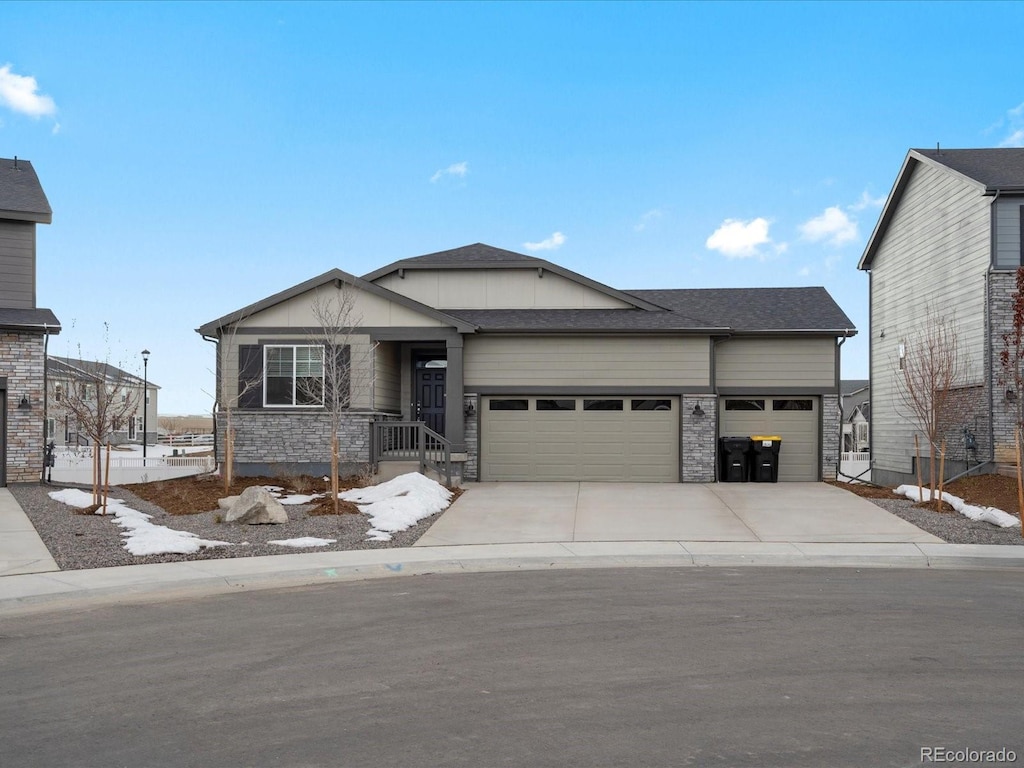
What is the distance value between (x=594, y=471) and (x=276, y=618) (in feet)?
43.1

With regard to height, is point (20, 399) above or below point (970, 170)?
below

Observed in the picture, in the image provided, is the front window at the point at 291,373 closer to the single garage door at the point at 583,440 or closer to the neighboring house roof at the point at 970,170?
the single garage door at the point at 583,440

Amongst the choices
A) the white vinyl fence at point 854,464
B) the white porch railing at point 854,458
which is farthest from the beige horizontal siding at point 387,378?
the white porch railing at point 854,458

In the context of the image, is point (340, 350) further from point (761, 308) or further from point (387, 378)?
point (761, 308)

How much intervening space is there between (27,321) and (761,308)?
1747 cm

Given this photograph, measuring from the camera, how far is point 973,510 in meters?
14.8

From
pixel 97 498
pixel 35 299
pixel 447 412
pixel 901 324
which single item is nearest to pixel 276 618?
pixel 97 498

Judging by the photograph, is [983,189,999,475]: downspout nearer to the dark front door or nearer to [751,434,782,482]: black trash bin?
[751,434,782,482]: black trash bin

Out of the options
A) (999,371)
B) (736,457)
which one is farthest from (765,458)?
(999,371)

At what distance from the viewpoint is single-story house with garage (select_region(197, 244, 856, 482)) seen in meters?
20.0

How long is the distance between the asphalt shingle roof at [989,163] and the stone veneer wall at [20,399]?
2143 centimetres

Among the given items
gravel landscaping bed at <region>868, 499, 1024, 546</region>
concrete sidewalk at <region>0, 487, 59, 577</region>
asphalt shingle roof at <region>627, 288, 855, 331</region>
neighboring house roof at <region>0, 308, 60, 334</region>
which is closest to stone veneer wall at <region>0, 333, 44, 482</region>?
neighboring house roof at <region>0, 308, 60, 334</region>

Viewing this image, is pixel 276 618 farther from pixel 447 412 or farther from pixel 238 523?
pixel 447 412

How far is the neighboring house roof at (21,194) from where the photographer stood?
761 inches
